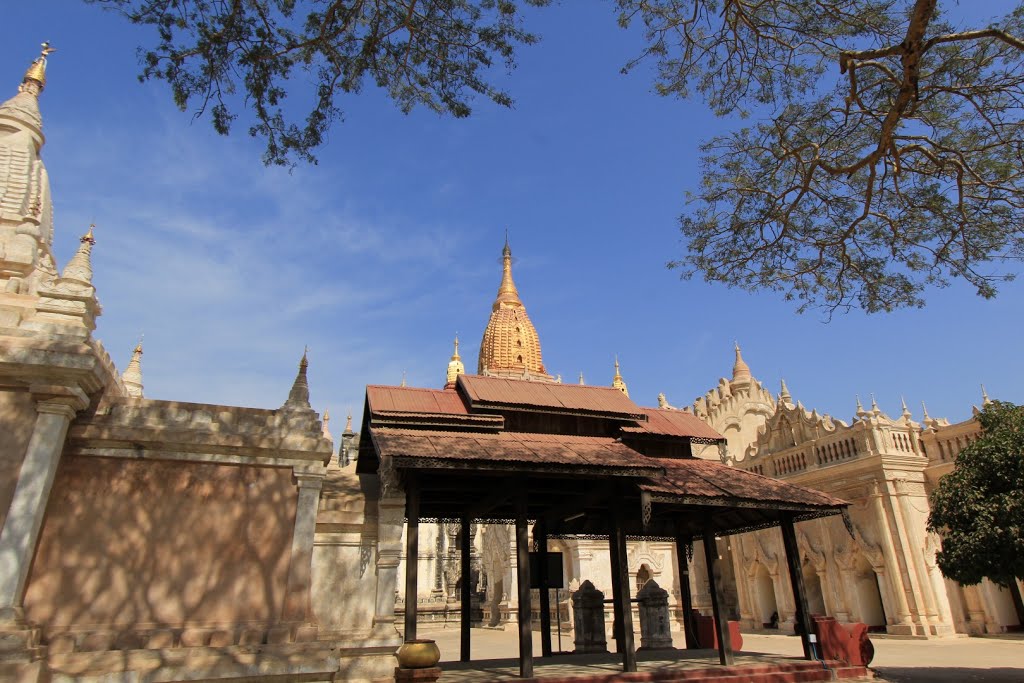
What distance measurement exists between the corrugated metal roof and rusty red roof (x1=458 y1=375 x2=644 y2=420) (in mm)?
309

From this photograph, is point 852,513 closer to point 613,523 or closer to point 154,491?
point 613,523

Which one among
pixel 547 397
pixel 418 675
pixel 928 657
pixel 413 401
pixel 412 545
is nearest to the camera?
pixel 418 675

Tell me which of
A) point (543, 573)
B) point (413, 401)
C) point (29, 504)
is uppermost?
point (413, 401)

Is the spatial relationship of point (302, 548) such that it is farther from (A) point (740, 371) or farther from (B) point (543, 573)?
(A) point (740, 371)

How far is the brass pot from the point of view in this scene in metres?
8.56

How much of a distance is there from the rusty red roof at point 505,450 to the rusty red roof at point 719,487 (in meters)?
0.59

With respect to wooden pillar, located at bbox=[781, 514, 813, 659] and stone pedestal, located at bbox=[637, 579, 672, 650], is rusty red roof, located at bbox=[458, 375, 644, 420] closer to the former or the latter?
wooden pillar, located at bbox=[781, 514, 813, 659]

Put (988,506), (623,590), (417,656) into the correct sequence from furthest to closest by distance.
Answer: (988,506) → (623,590) → (417,656)

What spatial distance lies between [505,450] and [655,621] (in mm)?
8848

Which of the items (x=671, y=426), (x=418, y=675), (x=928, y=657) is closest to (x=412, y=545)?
(x=418, y=675)

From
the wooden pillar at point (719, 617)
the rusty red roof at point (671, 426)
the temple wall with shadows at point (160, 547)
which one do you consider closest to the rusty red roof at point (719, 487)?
the rusty red roof at point (671, 426)

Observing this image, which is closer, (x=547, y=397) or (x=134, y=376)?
(x=547, y=397)

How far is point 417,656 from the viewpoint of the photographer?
8570 mm

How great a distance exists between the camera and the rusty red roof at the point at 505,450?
30.4 feet
